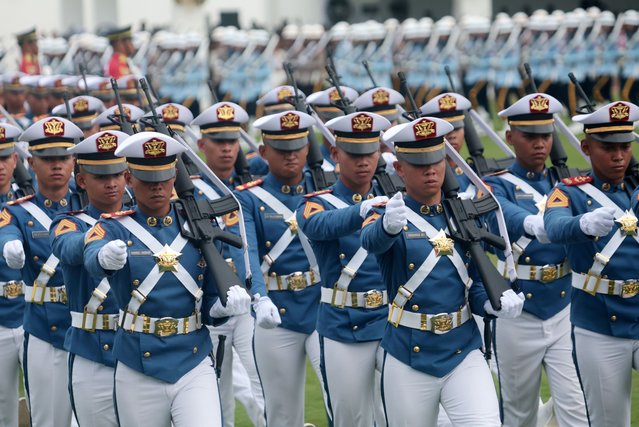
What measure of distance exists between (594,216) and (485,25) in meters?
22.5

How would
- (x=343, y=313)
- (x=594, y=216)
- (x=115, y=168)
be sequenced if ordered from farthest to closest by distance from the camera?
(x=343, y=313) < (x=115, y=168) < (x=594, y=216)

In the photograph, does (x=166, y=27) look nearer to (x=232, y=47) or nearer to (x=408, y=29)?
(x=232, y=47)

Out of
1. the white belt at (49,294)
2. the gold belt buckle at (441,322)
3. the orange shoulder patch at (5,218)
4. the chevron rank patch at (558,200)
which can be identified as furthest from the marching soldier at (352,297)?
the orange shoulder patch at (5,218)

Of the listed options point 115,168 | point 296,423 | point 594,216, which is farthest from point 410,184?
point 296,423

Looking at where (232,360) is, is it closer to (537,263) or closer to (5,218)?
(5,218)

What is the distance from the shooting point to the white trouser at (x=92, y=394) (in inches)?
285

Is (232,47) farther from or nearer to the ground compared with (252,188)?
nearer to the ground

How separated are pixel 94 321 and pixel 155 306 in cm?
79

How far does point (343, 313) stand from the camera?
25.5 ft

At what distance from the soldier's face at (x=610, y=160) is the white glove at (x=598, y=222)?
672mm

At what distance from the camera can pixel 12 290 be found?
8805mm

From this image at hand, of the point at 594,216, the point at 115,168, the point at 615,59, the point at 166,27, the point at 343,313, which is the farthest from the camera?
the point at 166,27

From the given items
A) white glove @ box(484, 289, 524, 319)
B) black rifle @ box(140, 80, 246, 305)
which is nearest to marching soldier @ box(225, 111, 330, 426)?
black rifle @ box(140, 80, 246, 305)

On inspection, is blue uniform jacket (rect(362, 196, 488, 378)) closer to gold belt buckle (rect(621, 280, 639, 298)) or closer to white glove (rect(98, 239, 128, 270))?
gold belt buckle (rect(621, 280, 639, 298))
